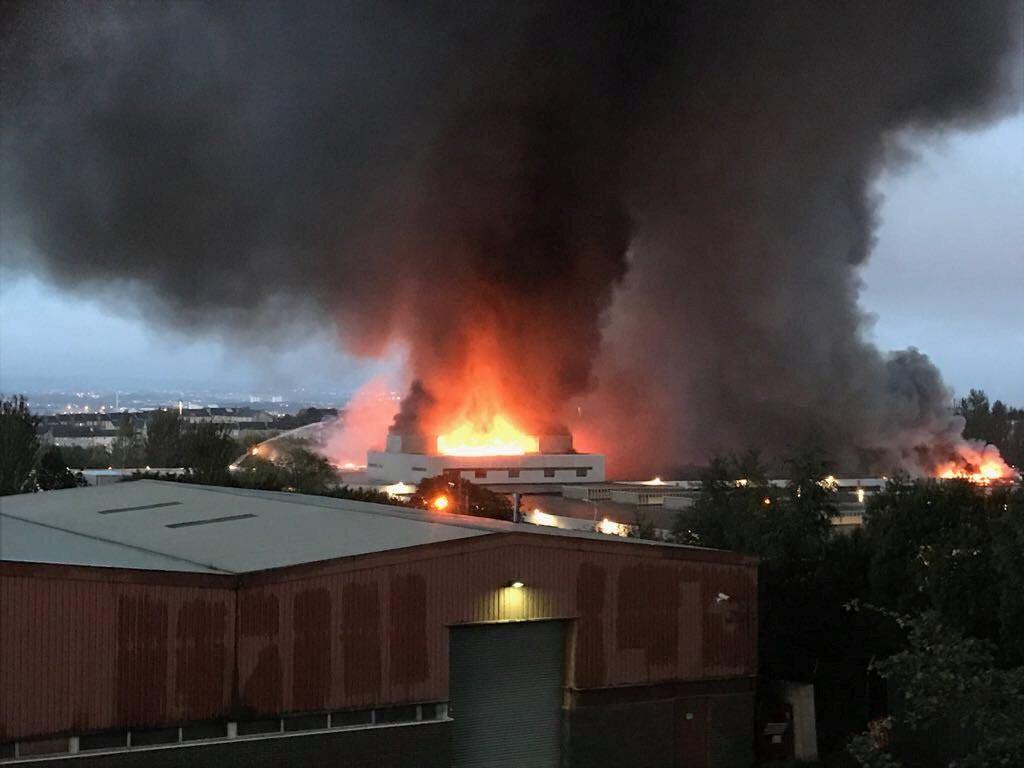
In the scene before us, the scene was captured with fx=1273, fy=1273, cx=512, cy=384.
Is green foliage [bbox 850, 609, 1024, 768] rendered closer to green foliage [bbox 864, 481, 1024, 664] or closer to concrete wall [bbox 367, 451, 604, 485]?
green foliage [bbox 864, 481, 1024, 664]

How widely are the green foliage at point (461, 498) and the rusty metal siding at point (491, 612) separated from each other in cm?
1697

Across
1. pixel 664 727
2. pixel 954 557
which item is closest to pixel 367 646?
pixel 664 727

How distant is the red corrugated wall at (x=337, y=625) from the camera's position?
38.9 feet

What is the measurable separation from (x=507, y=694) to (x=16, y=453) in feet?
89.3

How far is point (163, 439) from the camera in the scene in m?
62.2

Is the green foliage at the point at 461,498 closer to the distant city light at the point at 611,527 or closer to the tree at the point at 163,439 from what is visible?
the distant city light at the point at 611,527

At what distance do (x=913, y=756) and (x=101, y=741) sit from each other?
10.9m

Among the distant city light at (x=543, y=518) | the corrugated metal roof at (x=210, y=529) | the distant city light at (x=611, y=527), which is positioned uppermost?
the corrugated metal roof at (x=210, y=529)

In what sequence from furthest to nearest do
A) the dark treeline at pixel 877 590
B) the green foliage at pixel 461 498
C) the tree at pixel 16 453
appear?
the tree at pixel 16 453 → the green foliage at pixel 461 498 → the dark treeline at pixel 877 590

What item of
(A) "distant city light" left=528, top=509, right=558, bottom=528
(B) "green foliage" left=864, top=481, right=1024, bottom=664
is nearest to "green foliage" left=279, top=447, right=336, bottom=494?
(A) "distant city light" left=528, top=509, right=558, bottom=528

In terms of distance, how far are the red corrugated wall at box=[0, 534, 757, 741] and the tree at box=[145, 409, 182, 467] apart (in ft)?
145

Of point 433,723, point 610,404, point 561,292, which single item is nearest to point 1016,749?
point 433,723

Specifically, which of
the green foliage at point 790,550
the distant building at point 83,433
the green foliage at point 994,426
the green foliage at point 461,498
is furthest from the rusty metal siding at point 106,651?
the distant building at point 83,433

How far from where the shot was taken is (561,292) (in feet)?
175
